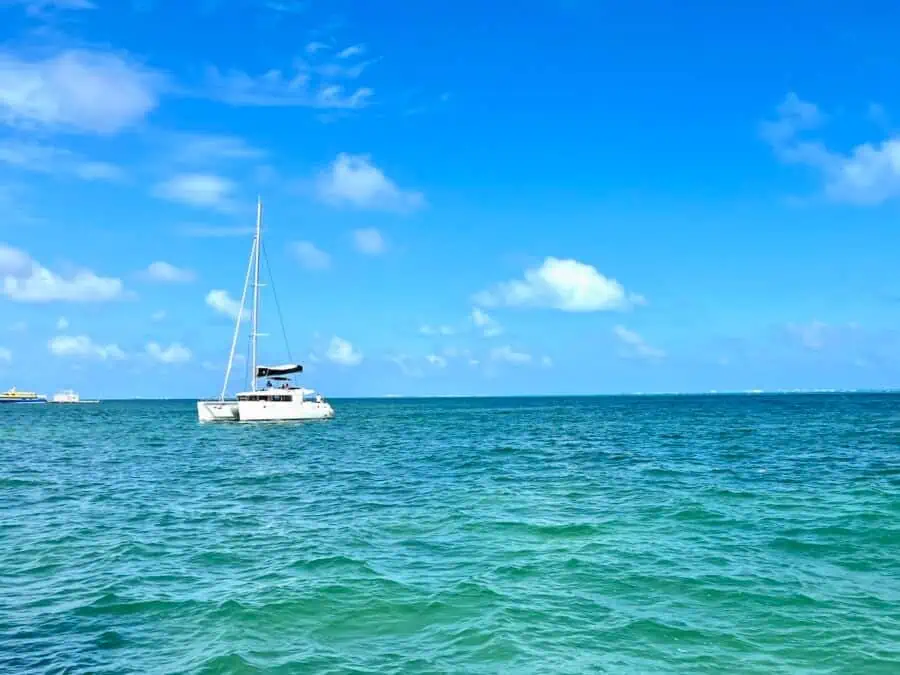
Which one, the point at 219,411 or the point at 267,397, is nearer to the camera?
the point at 267,397

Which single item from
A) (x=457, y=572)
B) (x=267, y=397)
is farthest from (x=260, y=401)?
(x=457, y=572)

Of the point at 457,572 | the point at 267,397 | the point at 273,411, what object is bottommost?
the point at 457,572

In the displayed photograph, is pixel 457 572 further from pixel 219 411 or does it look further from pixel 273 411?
pixel 219 411

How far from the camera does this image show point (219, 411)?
82062 mm

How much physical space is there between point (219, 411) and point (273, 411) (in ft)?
26.7

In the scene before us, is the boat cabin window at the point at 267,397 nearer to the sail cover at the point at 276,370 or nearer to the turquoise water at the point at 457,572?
the sail cover at the point at 276,370

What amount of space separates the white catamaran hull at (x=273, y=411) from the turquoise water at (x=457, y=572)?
41435 mm

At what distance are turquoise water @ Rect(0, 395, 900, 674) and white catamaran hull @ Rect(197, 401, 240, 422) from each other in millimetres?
45693

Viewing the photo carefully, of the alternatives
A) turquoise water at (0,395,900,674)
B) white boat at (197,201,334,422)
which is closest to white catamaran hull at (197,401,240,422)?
white boat at (197,201,334,422)

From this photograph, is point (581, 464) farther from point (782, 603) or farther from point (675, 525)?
point (782, 603)

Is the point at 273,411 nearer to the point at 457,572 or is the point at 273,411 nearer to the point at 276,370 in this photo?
the point at 276,370

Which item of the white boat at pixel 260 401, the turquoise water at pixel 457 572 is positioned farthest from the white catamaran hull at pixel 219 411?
the turquoise water at pixel 457 572

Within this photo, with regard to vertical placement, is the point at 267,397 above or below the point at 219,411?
above

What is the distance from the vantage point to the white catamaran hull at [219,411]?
81.1 m
